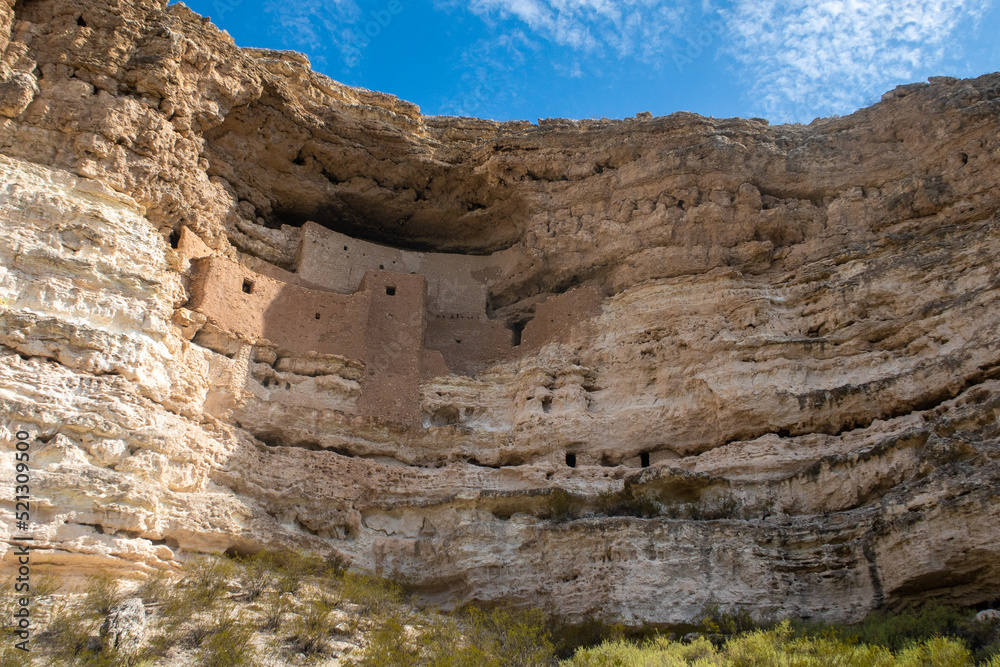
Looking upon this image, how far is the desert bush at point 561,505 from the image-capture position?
1488 cm

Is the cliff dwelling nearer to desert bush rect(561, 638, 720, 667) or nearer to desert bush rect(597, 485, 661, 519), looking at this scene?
desert bush rect(597, 485, 661, 519)

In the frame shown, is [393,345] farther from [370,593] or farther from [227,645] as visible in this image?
[227,645]

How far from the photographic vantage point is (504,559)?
14.1 metres

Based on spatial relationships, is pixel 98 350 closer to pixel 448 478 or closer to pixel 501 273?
pixel 448 478

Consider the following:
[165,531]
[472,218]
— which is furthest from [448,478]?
[472,218]

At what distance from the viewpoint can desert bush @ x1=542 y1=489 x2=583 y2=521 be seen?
14.9 m

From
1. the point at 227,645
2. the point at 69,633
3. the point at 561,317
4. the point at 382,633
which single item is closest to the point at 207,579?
the point at 227,645

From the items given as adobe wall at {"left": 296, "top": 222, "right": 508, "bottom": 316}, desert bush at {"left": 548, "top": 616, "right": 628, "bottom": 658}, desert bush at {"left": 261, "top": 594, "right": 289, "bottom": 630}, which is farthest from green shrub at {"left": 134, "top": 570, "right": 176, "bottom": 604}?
adobe wall at {"left": 296, "top": 222, "right": 508, "bottom": 316}

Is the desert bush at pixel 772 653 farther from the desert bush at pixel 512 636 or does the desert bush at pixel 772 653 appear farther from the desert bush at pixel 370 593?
the desert bush at pixel 370 593

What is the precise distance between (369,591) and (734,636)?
16.8ft

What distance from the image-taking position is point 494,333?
19.4 meters

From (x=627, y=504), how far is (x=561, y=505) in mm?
1081

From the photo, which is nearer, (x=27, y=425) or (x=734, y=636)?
(x=734, y=636)

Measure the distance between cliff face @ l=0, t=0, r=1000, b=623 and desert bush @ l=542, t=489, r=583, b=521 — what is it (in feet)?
0.20
